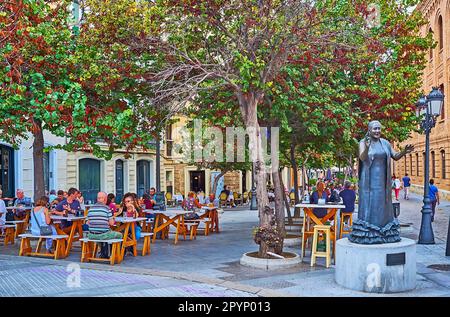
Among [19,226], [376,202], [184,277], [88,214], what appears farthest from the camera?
[19,226]

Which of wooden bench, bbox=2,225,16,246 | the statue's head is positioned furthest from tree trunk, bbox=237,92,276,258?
wooden bench, bbox=2,225,16,246

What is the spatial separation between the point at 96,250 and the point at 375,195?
6.15 m

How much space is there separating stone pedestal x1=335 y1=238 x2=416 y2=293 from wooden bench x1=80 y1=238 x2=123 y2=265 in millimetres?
4787

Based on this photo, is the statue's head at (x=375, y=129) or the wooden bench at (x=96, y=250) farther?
the wooden bench at (x=96, y=250)

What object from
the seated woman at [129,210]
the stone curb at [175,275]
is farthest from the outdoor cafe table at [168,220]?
the stone curb at [175,275]

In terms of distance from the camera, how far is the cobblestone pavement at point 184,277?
318 inches

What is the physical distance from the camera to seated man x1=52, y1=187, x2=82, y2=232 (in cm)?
1293

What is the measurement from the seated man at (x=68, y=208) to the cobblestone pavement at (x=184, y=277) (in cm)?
86

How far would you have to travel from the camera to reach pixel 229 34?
37.4 ft

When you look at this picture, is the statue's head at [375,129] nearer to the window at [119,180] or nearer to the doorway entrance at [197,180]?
the window at [119,180]

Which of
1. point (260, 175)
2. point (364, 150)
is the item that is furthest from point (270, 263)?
point (364, 150)

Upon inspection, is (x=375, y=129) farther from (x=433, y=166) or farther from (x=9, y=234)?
(x=433, y=166)

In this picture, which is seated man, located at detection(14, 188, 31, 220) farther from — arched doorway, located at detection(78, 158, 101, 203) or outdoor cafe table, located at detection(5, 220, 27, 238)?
arched doorway, located at detection(78, 158, 101, 203)

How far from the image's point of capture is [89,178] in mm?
27281
